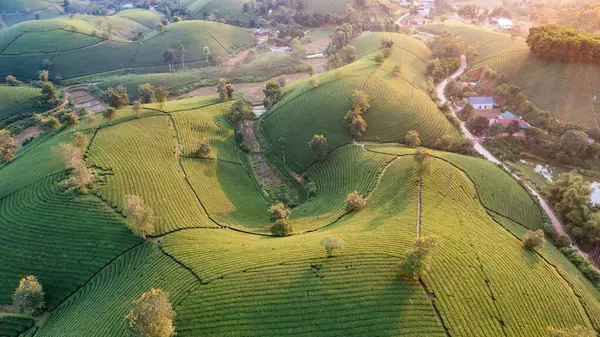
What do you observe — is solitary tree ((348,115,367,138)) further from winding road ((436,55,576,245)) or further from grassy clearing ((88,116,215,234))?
grassy clearing ((88,116,215,234))

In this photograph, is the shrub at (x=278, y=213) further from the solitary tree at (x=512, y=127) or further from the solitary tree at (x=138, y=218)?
the solitary tree at (x=512, y=127)

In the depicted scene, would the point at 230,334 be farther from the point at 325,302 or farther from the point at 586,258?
the point at 586,258

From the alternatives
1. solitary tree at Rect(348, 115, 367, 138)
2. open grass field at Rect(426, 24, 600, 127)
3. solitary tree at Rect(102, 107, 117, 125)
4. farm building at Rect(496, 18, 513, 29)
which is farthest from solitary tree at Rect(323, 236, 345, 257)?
farm building at Rect(496, 18, 513, 29)

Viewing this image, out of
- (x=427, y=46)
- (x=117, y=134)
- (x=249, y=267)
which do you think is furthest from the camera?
(x=427, y=46)

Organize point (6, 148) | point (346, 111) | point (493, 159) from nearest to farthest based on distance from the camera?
1. point (6, 148)
2. point (493, 159)
3. point (346, 111)

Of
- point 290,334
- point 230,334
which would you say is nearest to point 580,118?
point 290,334

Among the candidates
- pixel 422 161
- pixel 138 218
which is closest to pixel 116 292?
pixel 138 218

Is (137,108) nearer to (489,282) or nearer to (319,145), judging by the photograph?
(319,145)
